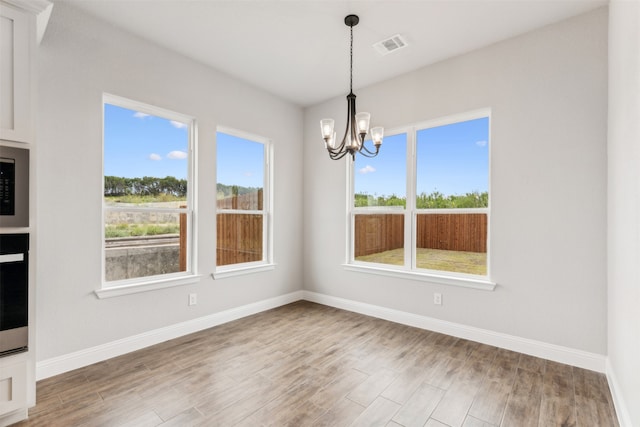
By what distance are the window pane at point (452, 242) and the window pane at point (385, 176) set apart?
449mm

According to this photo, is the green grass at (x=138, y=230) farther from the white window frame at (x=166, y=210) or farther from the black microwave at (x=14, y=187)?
the black microwave at (x=14, y=187)

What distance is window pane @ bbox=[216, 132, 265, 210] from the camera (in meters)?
3.90

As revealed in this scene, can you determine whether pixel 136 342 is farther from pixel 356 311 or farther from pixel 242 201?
pixel 356 311

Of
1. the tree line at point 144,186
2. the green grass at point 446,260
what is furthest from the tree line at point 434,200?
the tree line at point 144,186

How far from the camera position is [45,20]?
7.30ft

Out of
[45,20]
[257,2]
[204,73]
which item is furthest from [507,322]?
[45,20]

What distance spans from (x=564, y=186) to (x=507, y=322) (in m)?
1.38

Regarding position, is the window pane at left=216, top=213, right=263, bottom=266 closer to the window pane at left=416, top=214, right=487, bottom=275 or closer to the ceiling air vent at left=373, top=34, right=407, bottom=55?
the window pane at left=416, top=214, right=487, bottom=275

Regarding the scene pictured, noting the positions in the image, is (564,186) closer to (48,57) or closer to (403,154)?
(403,154)

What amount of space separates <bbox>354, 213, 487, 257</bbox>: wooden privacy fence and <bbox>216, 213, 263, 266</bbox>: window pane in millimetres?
1385

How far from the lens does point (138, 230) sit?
3.15m

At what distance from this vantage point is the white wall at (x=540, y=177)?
8.68 ft

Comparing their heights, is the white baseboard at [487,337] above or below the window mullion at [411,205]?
below

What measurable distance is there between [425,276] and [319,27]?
2.82m
